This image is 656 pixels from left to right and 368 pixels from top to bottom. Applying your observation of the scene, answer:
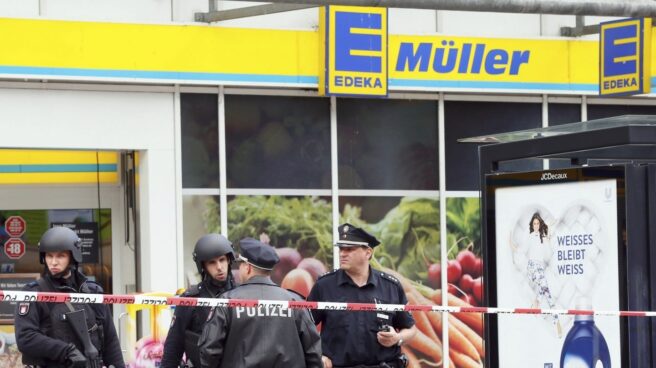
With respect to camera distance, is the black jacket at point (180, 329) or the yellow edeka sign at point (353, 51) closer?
the black jacket at point (180, 329)

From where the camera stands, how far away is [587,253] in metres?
8.92

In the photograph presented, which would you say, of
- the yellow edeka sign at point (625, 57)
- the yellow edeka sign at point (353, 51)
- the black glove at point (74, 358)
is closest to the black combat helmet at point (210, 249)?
the black glove at point (74, 358)

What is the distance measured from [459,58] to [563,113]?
1673mm

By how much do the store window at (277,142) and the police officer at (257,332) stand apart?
7.55m

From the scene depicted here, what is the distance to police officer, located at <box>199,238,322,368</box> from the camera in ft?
23.9

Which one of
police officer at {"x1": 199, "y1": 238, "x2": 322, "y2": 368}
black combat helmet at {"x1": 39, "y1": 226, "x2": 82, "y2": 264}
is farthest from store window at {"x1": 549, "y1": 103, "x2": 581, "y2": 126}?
police officer at {"x1": 199, "y1": 238, "x2": 322, "y2": 368}

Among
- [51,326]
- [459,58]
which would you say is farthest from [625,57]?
[51,326]

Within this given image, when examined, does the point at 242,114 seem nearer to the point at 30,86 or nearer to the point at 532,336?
the point at 30,86

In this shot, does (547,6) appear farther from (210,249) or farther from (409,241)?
(409,241)

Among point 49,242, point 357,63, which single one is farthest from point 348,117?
point 49,242

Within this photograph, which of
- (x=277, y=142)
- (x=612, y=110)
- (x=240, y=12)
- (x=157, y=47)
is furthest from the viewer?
(x=612, y=110)

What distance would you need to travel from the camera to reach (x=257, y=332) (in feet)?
24.0

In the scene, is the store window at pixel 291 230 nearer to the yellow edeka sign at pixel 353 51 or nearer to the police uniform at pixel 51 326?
the yellow edeka sign at pixel 353 51

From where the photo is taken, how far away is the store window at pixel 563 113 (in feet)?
54.4
